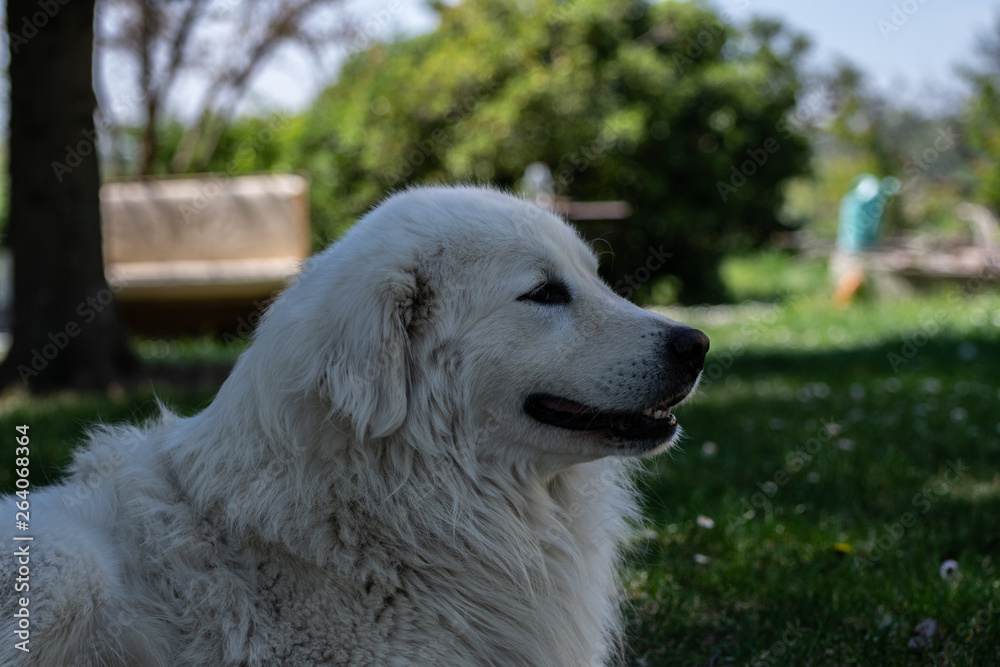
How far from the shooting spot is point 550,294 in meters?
2.39

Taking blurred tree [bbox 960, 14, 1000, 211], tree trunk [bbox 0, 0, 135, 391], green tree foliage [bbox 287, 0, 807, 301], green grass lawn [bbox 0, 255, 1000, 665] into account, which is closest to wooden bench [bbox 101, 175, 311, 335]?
green tree foliage [bbox 287, 0, 807, 301]

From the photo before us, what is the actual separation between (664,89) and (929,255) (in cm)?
503

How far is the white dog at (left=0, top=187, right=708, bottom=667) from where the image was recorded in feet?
6.48

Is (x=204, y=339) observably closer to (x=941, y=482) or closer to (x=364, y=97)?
(x=364, y=97)

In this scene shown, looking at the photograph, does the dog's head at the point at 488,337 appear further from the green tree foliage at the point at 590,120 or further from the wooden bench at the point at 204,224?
the green tree foliage at the point at 590,120

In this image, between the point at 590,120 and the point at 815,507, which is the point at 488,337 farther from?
the point at 590,120

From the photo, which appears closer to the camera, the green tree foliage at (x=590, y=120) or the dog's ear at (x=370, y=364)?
the dog's ear at (x=370, y=364)

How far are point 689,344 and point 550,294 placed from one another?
1.33ft

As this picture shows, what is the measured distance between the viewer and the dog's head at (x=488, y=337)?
85.4 inches

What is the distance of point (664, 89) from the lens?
1406 cm

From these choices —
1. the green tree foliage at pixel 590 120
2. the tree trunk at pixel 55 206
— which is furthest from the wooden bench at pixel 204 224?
the tree trunk at pixel 55 206

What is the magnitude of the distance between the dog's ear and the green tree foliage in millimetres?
10482

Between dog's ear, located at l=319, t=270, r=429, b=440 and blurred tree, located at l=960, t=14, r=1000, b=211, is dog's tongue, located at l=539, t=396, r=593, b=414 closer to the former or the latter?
dog's ear, located at l=319, t=270, r=429, b=440

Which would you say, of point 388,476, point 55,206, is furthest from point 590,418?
point 55,206
